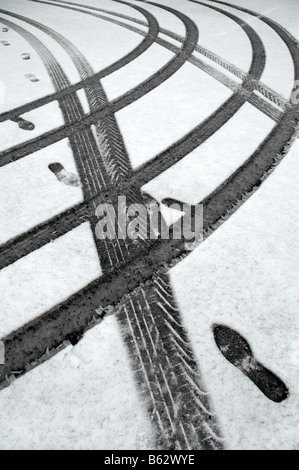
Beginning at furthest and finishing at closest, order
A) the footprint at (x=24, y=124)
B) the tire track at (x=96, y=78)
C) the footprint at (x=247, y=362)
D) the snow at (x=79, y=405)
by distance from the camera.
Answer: the tire track at (x=96, y=78) < the footprint at (x=24, y=124) < the footprint at (x=247, y=362) < the snow at (x=79, y=405)

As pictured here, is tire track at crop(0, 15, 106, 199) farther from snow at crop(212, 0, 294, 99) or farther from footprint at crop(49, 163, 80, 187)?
snow at crop(212, 0, 294, 99)

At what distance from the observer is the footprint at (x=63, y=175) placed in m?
2.36

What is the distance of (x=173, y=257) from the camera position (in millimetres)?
1884

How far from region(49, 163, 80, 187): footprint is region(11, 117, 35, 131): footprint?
2.36ft

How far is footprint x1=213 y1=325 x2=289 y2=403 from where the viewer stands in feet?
4.46

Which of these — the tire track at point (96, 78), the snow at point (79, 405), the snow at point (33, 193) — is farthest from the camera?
the tire track at point (96, 78)

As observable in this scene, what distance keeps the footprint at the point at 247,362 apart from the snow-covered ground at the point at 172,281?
0.09 feet

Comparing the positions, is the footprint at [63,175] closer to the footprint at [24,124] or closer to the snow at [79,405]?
the footprint at [24,124]

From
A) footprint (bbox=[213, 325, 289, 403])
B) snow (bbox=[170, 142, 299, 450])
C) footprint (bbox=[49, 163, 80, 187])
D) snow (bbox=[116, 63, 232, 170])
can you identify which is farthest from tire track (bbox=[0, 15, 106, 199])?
footprint (bbox=[213, 325, 289, 403])

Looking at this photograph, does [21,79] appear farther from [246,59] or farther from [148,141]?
[246,59]

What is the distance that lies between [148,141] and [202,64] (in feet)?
6.42

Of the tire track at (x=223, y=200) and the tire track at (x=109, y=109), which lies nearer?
the tire track at (x=223, y=200)

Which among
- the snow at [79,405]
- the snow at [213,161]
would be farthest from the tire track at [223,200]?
the snow at [79,405]

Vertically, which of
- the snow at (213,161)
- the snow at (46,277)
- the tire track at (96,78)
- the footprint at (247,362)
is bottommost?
the footprint at (247,362)
